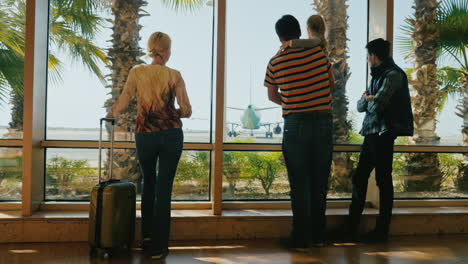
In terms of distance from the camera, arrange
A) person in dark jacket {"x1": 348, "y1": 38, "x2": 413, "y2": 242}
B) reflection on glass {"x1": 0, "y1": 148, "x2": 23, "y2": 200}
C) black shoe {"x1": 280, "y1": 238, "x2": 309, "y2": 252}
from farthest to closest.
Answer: reflection on glass {"x1": 0, "y1": 148, "x2": 23, "y2": 200} → person in dark jacket {"x1": 348, "y1": 38, "x2": 413, "y2": 242} → black shoe {"x1": 280, "y1": 238, "x2": 309, "y2": 252}

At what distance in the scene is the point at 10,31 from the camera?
358 centimetres

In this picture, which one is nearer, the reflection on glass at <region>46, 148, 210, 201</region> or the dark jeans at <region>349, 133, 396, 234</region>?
the dark jeans at <region>349, 133, 396, 234</region>

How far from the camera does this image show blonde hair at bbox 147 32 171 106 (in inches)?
107

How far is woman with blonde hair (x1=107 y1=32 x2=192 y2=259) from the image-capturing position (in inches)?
107

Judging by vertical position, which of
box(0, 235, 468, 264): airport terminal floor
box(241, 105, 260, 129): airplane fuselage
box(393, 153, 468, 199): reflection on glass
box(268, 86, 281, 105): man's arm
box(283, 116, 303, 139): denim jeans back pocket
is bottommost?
box(0, 235, 468, 264): airport terminal floor

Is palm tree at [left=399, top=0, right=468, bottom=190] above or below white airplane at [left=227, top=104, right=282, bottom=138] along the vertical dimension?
above

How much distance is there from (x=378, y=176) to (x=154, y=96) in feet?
6.19

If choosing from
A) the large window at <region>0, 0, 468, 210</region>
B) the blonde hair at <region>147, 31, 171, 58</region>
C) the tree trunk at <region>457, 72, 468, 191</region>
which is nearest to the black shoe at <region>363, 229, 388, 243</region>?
the large window at <region>0, 0, 468, 210</region>

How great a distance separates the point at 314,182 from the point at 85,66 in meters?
2.31

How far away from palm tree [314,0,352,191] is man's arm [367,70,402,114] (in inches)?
33.4

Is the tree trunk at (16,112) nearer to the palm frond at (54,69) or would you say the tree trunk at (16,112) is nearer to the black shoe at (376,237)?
the palm frond at (54,69)

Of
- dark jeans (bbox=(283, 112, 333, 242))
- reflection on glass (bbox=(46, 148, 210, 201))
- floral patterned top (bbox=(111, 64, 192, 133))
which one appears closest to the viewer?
floral patterned top (bbox=(111, 64, 192, 133))

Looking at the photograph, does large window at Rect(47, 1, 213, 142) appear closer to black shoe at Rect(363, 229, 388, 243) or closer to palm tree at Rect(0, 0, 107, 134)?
palm tree at Rect(0, 0, 107, 134)

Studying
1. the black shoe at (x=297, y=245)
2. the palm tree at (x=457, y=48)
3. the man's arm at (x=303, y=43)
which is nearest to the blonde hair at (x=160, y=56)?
the man's arm at (x=303, y=43)
